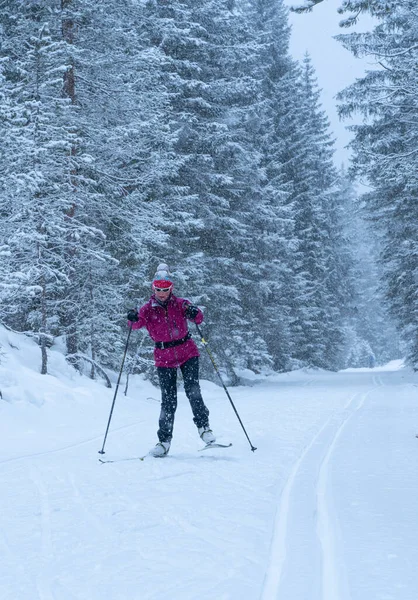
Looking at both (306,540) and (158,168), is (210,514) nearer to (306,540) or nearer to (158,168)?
(306,540)

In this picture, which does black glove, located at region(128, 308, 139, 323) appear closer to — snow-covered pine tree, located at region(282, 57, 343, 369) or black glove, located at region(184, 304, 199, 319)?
black glove, located at region(184, 304, 199, 319)

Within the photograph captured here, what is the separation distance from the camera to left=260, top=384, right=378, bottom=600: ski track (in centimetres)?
289

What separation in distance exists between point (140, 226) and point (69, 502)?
10.2m

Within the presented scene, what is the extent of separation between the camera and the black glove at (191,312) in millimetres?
6938

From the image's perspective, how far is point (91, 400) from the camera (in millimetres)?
11664

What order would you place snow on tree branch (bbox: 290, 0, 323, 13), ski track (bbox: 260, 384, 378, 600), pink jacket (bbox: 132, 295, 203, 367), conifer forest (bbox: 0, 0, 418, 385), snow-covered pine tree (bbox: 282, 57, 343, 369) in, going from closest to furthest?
ski track (bbox: 260, 384, 378, 600)
pink jacket (bbox: 132, 295, 203, 367)
snow on tree branch (bbox: 290, 0, 323, 13)
conifer forest (bbox: 0, 0, 418, 385)
snow-covered pine tree (bbox: 282, 57, 343, 369)

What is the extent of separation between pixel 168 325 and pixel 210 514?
10.3ft

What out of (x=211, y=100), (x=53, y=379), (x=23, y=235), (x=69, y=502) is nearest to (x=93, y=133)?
(x=23, y=235)

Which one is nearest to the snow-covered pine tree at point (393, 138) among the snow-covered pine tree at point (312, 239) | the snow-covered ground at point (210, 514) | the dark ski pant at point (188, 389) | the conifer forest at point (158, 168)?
the conifer forest at point (158, 168)

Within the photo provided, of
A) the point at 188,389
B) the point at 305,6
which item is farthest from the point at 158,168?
the point at 188,389

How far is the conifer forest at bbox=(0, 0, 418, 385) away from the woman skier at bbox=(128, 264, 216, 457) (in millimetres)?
2617

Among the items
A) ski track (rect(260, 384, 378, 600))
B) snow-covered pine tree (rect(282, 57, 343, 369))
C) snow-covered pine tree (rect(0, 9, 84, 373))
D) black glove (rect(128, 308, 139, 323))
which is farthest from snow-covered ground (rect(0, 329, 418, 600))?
snow-covered pine tree (rect(282, 57, 343, 369))

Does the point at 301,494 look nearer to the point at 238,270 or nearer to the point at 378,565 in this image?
the point at 378,565

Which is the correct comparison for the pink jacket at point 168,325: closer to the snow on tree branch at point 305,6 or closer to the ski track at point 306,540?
the ski track at point 306,540
